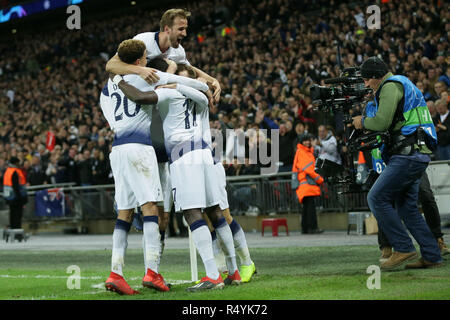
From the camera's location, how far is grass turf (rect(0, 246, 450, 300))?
666 centimetres

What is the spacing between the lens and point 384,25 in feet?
68.9

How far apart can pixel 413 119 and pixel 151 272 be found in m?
3.36

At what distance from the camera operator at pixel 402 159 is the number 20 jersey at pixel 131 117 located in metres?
2.53

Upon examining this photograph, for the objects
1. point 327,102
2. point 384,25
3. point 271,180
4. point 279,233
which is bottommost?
point 279,233

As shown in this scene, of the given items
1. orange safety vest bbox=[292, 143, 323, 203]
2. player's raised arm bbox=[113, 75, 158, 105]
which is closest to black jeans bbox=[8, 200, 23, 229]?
orange safety vest bbox=[292, 143, 323, 203]

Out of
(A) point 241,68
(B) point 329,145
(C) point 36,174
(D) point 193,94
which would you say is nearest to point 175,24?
(D) point 193,94

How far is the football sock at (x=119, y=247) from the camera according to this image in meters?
7.44

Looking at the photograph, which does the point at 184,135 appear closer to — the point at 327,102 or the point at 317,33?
the point at 327,102

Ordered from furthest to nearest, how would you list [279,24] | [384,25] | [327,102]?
[279,24]
[384,25]
[327,102]

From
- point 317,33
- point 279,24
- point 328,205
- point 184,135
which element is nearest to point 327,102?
point 184,135

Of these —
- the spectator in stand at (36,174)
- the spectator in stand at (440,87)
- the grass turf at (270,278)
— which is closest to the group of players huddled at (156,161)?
the grass turf at (270,278)

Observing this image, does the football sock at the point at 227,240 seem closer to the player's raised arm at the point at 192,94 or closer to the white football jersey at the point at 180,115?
the white football jersey at the point at 180,115

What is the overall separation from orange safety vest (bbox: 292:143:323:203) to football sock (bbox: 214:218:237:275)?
8470 mm

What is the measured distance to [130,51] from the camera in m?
7.63
